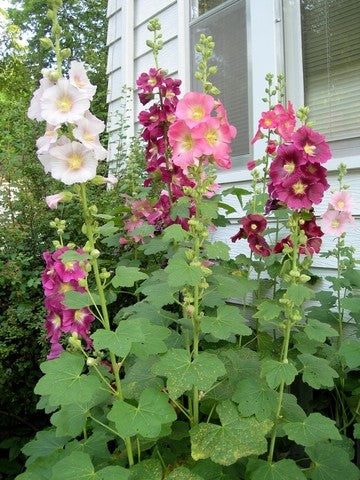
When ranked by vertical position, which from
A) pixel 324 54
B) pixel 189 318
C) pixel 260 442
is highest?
pixel 324 54

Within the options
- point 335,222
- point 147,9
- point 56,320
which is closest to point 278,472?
point 56,320

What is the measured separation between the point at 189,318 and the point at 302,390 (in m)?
1.14

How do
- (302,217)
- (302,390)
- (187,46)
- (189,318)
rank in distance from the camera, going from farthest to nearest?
(187,46), (302,390), (302,217), (189,318)

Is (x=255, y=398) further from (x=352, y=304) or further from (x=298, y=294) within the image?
(x=352, y=304)

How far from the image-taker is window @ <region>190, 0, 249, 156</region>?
294cm

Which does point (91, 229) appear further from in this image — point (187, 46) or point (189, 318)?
point (187, 46)

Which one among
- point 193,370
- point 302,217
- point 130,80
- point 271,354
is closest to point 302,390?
point 271,354

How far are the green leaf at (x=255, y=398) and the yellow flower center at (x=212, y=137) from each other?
0.77 meters

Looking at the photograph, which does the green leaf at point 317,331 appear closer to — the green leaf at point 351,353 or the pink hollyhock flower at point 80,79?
the green leaf at point 351,353

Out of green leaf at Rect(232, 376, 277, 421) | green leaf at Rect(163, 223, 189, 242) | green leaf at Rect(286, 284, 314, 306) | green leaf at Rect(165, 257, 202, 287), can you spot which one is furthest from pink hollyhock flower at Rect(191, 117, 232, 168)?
green leaf at Rect(232, 376, 277, 421)

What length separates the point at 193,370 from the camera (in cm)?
136

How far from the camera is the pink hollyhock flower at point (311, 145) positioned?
174 centimetres

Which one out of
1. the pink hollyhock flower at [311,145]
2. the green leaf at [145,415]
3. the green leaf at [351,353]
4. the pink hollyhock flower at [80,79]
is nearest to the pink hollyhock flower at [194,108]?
the pink hollyhock flower at [80,79]

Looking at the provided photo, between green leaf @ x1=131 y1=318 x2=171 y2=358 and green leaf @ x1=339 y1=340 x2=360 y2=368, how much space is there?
2.23ft
